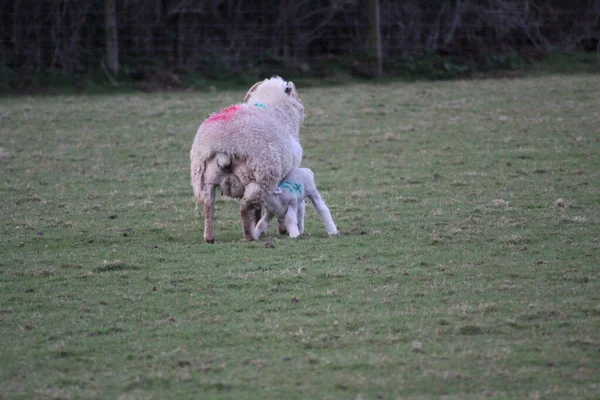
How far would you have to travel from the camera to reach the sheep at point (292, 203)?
26.7 ft

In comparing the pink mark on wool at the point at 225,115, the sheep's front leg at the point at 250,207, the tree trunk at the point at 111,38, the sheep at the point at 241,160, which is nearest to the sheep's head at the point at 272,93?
the sheep at the point at 241,160

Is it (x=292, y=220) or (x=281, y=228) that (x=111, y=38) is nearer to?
(x=281, y=228)

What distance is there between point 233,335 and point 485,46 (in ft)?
56.4

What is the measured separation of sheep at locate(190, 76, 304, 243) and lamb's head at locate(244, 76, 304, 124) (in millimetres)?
703

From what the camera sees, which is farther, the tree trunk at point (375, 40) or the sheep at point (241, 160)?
the tree trunk at point (375, 40)

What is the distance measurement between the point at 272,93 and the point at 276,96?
0.20ft

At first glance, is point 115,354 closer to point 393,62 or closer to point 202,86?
point 202,86

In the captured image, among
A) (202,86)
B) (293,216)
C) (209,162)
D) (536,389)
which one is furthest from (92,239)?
(202,86)

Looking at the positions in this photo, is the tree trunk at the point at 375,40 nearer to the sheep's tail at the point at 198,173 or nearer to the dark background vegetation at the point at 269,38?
the dark background vegetation at the point at 269,38

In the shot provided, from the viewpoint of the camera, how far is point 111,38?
1958 cm

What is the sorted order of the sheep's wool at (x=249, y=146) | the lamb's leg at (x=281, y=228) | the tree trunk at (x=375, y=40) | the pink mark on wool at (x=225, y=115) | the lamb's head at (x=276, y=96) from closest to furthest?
the sheep's wool at (x=249, y=146) < the pink mark on wool at (x=225, y=115) < the lamb's leg at (x=281, y=228) < the lamb's head at (x=276, y=96) < the tree trunk at (x=375, y=40)

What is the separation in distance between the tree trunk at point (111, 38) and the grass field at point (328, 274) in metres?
5.71

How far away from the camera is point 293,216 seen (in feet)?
27.1

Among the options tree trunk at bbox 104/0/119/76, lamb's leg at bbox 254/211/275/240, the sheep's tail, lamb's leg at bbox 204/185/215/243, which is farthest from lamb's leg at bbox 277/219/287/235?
tree trunk at bbox 104/0/119/76
